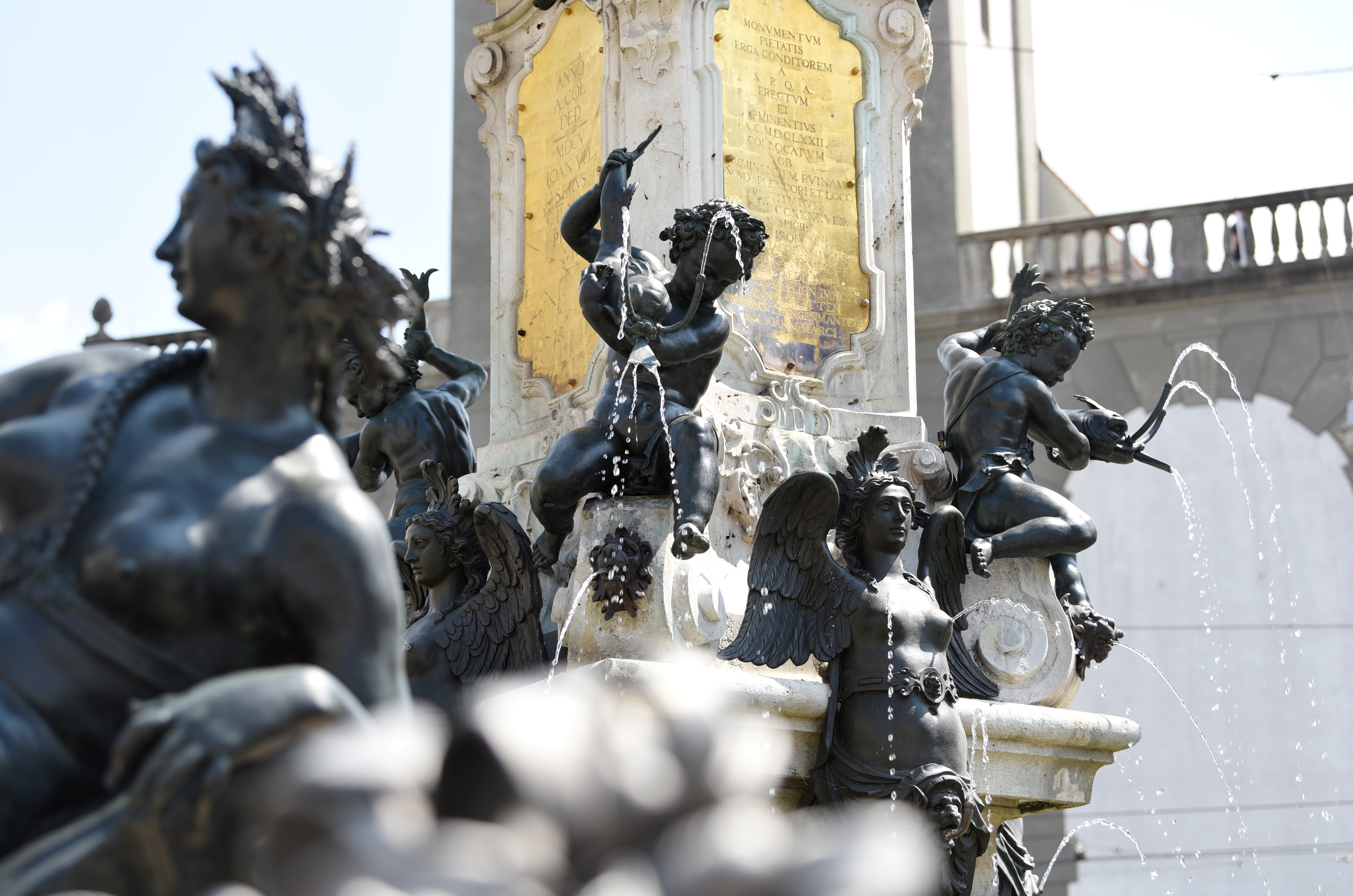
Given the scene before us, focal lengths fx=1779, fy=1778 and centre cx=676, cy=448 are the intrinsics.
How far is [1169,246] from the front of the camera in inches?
660

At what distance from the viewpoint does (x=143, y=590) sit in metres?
1.73

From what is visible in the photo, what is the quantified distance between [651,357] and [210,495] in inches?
159

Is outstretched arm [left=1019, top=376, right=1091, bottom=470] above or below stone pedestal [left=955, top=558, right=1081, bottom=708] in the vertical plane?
above

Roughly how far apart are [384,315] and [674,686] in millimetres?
798

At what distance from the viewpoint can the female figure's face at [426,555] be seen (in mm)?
6234

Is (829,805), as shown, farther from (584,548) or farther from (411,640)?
(411,640)

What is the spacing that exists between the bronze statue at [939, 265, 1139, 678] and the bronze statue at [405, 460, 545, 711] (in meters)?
1.65

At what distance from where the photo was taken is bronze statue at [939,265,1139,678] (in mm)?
6621

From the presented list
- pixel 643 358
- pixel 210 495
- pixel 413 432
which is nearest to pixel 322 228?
pixel 210 495

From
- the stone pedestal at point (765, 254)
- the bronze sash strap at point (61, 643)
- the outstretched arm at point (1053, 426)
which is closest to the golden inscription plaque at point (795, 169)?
the stone pedestal at point (765, 254)

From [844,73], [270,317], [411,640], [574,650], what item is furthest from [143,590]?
[844,73]

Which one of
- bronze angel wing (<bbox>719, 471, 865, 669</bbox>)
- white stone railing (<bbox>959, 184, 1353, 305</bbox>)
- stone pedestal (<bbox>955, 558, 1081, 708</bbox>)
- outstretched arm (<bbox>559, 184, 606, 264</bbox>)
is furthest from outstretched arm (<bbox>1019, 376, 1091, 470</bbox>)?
white stone railing (<bbox>959, 184, 1353, 305</bbox>)

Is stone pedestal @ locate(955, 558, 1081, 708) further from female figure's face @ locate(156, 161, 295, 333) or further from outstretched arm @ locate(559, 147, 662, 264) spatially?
female figure's face @ locate(156, 161, 295, 333)

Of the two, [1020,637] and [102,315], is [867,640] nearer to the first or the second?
[1020,637]
